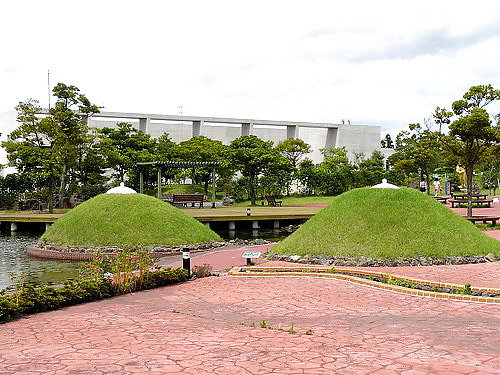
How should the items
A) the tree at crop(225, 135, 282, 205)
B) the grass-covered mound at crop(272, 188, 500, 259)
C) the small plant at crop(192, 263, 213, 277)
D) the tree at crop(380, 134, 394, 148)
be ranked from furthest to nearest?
the tree at crop(380, 134, 394, 148)
the tree at crop(225, 135, 282, 205)
the grass-covered mound at crop(272, 188, 500, 259)
the small plant at crop(192, 263, 213, 277)

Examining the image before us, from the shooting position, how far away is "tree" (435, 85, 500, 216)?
809 inches

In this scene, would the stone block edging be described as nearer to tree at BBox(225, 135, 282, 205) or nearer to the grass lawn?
tree at BBox(225, 135, 282, 205)

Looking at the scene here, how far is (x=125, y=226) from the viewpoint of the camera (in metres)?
17.4

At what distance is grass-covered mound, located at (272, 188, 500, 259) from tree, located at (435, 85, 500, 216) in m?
7.08

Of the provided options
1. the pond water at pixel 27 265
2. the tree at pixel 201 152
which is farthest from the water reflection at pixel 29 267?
the tree at pixel 201 152

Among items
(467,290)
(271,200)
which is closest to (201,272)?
(467,290)

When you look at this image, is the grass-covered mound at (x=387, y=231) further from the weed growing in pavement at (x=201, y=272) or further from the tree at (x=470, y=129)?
the tree at (x=470, y=129)

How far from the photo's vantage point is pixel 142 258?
10320 mm

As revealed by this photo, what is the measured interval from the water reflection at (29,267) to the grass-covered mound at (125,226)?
1.12m

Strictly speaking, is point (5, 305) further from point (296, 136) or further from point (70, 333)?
point (296, 136)

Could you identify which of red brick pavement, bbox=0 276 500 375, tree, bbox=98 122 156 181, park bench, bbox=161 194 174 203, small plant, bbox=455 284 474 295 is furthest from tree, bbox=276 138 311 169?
red brick pavement, bbox=0 276 500 375

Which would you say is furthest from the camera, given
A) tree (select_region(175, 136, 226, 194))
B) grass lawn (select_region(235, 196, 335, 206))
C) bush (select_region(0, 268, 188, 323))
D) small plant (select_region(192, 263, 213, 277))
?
tree (select_region(175, 136, 226, 194))

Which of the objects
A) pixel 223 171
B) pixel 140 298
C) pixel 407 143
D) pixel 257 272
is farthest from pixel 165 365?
pixel 407 143

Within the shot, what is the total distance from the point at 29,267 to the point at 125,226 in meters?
3.31
